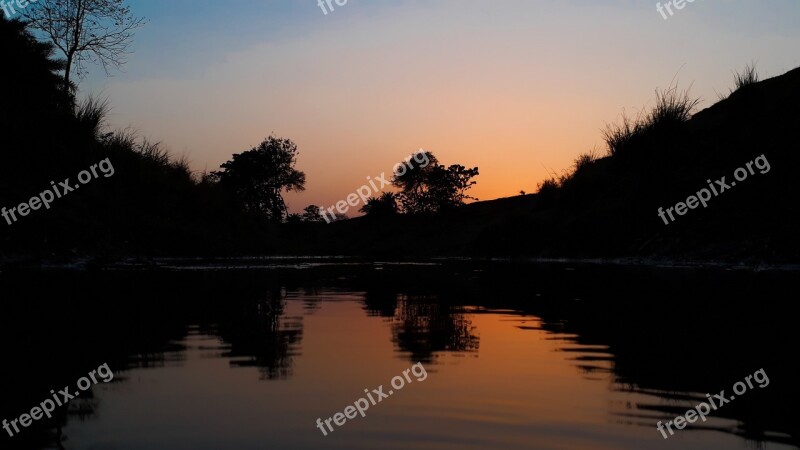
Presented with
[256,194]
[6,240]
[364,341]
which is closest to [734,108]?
[6,240]

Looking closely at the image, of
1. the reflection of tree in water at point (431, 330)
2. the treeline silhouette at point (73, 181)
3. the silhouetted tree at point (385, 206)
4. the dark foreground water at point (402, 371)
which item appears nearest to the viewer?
the dark foreground water at point (402, 371)

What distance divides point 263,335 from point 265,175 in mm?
79104

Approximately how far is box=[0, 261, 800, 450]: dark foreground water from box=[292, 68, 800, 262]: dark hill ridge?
17007 mm

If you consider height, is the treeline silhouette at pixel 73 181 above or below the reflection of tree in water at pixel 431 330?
above

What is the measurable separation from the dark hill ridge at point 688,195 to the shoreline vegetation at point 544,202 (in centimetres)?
8

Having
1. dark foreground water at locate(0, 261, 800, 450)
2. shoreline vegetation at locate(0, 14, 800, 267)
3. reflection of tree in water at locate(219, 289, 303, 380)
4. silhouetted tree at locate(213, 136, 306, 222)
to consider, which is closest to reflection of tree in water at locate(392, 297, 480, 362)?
dark foreground water at locate(0, 261, 800, 450)

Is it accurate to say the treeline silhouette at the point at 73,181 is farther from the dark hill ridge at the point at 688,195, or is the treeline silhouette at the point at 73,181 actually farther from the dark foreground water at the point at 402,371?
the dark hill ridge at the point at 688,195

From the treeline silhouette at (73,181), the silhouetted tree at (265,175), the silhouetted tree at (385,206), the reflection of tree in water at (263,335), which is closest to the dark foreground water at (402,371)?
the reflection of tree in water at (263,335)

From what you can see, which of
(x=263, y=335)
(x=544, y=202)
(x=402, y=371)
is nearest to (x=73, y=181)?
(x=263, y=335)

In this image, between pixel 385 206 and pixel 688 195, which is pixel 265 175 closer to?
pixel 385 206

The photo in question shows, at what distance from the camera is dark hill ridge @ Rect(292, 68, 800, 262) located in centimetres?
3016

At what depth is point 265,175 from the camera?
287 feet

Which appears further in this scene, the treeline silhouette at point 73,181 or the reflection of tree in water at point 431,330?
the treeline silhouette at point 73,181

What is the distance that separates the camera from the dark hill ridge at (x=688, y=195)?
3016 centimetres
